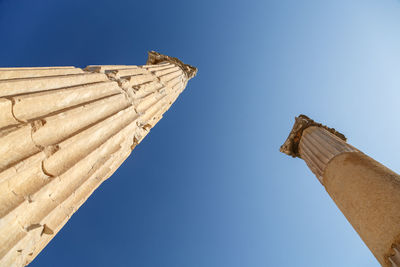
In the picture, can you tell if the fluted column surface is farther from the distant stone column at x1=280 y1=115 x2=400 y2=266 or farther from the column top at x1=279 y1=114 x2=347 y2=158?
the column top at x1=279 y1=114 x2=347 y2=158

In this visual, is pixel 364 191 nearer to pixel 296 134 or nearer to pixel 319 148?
pixel 319 148

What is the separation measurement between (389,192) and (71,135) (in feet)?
20.4

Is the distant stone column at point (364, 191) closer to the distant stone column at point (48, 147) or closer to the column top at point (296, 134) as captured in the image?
the column top at point (296, 134)

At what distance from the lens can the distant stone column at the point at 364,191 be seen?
4.00 m

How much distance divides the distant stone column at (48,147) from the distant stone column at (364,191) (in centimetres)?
555

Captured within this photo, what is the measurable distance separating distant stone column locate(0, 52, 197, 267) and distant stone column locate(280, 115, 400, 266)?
5.55 metres

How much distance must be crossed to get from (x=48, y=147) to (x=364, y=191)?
643cm

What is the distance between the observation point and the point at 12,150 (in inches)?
86.5

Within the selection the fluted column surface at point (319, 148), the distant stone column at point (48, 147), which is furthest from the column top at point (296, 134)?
the distant stone column at point (48, 147)

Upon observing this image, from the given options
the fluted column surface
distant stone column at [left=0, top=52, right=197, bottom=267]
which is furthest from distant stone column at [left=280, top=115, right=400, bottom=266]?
distant stone column at [left=0, top=52, right=197, bottom=267]

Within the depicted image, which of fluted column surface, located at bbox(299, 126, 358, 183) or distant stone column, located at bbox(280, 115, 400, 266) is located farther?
fluted column surface, located at bbox(299, 126, 358, 183)

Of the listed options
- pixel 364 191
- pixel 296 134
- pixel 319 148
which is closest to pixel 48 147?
pixel 364 191

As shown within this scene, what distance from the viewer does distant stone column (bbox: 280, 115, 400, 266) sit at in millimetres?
3996

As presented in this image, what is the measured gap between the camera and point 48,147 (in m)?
2.57
